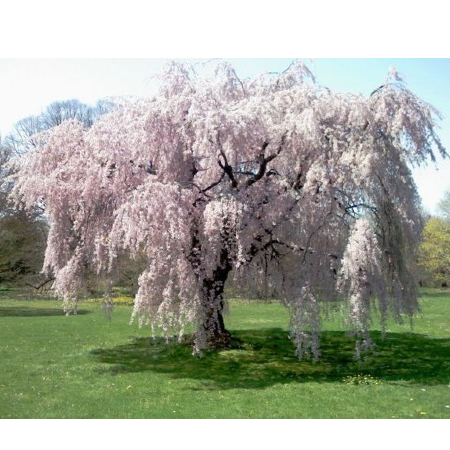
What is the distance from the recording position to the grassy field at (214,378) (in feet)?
27.1

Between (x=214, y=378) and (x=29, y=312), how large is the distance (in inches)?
709

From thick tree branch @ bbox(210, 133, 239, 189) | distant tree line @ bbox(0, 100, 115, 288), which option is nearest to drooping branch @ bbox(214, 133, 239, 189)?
thick tree branch @ bbox(210, 133, 239, 189)

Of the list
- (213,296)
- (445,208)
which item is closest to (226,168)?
(213,296)

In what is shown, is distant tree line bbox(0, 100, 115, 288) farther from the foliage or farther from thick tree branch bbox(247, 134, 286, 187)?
the foliage

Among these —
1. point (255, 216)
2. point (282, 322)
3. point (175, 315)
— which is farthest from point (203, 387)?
point (282, 322)

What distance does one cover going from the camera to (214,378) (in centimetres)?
1086

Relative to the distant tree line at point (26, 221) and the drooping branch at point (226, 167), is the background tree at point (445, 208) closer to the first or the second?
the distant tree line at point (26, 221)

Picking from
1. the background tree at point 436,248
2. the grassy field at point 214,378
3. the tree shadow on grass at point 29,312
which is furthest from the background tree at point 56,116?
the background tree at point 436,248

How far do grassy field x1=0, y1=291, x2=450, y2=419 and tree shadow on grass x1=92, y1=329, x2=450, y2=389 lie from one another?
23mm

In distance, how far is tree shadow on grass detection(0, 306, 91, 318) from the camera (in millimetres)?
24706

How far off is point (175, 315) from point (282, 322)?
39.6 ft
